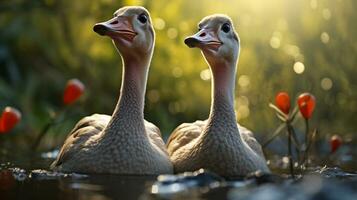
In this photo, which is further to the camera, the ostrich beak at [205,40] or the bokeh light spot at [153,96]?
the bokeh light spot at [153,96]

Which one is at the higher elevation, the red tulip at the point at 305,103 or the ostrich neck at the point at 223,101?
the ostrich neck at the point at 223,101

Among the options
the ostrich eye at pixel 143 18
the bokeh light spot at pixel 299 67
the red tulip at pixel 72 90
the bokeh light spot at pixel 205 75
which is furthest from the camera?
the bokeh light spot at pixel 205 75

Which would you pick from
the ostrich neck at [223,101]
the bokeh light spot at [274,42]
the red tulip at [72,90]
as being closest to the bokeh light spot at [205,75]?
the bokeh light spot at [274,42]

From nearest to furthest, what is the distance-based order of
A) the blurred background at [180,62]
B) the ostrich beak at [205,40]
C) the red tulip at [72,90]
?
1. the ostrich beak at [205,40]
2. the red tulip at [72,90]
3. the blurred background at [180,62]

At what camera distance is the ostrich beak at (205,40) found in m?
Result: 6.05

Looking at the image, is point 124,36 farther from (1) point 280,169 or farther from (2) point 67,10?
(2) point 67,10

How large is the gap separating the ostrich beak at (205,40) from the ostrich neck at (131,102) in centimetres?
55

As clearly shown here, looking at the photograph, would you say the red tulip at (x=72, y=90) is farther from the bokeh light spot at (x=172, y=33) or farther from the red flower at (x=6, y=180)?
the bokeh light spot at (x=172, y=33)

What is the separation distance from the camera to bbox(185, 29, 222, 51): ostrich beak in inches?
238

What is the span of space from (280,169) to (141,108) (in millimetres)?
1578

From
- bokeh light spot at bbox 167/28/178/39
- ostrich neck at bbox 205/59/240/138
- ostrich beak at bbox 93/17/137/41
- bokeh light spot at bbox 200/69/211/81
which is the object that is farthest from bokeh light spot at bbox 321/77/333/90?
ostrich beak at bbox 93/17/137/41

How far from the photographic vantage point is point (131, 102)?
6.41m

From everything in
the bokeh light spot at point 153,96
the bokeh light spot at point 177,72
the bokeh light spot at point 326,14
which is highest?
the bokeh light spot at point 326,14

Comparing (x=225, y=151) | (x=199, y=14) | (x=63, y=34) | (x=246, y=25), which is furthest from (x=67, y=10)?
(x=225, y=151)
